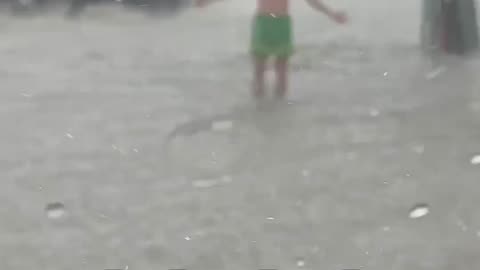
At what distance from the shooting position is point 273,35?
2.59 m

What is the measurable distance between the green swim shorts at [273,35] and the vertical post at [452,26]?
116 cm

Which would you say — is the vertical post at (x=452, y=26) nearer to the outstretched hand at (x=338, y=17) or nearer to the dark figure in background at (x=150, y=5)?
the outstretched hand at (x=338, y=17)

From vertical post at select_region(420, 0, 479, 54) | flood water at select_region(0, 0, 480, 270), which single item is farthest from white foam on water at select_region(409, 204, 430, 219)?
vertical post at select_region(420, 0, 479, 54)

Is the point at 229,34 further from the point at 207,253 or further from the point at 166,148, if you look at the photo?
the point at 207,253

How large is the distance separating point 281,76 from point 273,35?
6.2 inches

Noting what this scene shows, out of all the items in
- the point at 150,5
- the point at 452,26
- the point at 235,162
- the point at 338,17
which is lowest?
the point at 150,5

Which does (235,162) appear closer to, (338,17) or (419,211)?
(419,211)

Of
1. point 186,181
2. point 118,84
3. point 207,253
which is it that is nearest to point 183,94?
point 118,84

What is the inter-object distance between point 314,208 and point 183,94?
4.08 feet

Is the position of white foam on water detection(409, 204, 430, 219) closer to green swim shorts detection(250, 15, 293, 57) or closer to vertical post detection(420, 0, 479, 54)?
green swim shorts detection(250, 15, 293, 57)

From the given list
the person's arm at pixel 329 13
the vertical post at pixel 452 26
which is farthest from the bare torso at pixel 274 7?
the vertical post at pixel 452 26

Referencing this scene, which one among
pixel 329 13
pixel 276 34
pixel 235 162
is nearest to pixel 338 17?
pixel 329 13

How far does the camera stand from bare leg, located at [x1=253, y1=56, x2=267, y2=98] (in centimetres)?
265

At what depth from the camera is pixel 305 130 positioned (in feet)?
7.04
